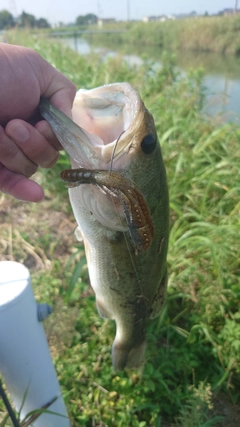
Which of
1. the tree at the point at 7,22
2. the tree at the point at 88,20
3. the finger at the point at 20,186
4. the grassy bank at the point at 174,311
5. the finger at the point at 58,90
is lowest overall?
the grassy bank at the point at 174,311

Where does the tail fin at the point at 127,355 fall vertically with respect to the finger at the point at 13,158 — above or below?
below

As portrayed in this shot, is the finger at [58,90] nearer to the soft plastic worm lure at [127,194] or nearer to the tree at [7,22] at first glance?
the soft plastic worm lure at [127,194]

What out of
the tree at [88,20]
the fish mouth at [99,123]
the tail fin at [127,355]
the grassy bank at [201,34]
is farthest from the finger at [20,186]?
the tree at [88,20]

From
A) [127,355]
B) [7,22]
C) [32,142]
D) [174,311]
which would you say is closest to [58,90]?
[32,142]

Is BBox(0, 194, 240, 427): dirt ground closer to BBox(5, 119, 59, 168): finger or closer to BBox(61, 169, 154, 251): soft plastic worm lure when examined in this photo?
BBox(5, 119, 59, 168): finger

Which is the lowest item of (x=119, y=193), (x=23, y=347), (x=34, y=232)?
(x=34, y=232)

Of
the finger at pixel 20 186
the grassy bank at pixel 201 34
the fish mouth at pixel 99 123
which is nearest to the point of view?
the fish mouth at pixel 99 123

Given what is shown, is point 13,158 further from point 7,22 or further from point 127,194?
point 7,22
